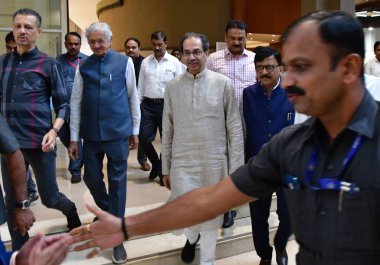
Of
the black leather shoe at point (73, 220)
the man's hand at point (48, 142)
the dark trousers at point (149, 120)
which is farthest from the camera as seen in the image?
the dark trousers at point (149, 120)

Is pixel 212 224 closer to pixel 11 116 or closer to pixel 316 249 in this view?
pixel 11 116

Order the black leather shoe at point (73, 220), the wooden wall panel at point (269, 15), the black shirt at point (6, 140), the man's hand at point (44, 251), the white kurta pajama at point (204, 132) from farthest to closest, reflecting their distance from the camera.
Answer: the wooden wall panel at point (269, 15) < the black leather shoe at point (73, 220) < the white kurta pajama at point (204, 132) < the black shirt at point (6, 140) < the man's hand at point (44, 251)

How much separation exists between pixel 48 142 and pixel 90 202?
132 centimetres

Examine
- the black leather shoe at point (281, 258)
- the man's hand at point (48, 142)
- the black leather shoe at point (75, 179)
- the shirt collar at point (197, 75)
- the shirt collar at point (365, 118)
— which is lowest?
the black leather shoe at point (281, 258)

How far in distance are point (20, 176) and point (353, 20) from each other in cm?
155

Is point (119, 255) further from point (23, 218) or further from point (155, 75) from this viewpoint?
point (155, 75)

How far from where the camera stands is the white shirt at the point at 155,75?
445cm

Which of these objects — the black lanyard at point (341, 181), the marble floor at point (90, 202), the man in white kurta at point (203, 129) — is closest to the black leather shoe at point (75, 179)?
the marble floor at point (90, 202)

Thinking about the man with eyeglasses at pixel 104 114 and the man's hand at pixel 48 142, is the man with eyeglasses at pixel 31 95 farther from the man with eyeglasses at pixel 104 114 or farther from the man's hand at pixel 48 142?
the man with eyeglasses at pixel 104 114

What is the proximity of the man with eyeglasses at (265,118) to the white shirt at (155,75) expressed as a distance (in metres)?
1.68

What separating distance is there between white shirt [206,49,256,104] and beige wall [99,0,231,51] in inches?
177

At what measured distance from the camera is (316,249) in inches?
42.2

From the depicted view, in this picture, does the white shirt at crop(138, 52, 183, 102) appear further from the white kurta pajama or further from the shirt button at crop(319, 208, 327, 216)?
the shirt button at crop(319, 208, 327, 216)

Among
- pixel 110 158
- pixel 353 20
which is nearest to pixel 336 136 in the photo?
pixel 353 20
